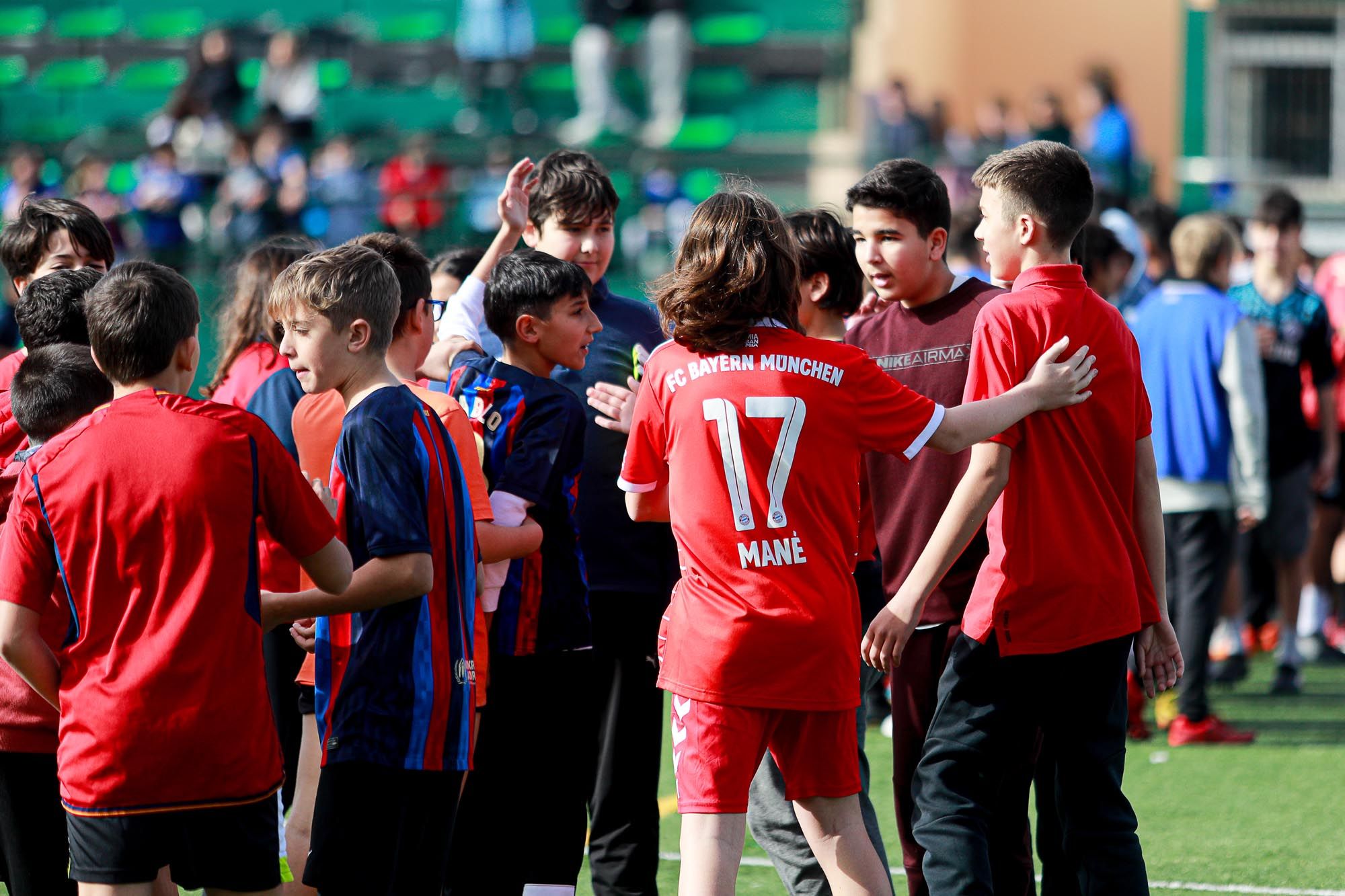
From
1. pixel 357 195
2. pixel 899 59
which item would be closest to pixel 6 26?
pixel 357 195

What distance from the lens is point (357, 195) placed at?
45.2ft

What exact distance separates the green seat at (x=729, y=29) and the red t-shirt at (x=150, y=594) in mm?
16657

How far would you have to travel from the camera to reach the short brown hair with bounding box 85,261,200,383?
3107 millimetres

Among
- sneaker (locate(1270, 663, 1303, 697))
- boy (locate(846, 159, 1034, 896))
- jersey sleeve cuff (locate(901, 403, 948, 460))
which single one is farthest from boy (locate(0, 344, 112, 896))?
sneaker (locate(1270, 663, 1303, 697))

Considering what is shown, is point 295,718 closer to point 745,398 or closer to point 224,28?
point 745,398

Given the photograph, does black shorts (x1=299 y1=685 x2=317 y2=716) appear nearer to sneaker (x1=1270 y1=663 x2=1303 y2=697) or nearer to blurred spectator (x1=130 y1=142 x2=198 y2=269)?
sneaker (x1=1270 y1=663 x2=1303 y2=697)

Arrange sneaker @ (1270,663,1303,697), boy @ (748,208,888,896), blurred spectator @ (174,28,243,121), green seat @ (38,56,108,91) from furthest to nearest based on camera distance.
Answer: green seat @ (38,56,108,91) → blurred spectator @ (174,28,243,121) → sneaker @ (1270,663,1303,697) → boy @ (748,208,888,896)

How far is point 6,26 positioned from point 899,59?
11.1 m

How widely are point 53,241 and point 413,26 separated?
1565 cm

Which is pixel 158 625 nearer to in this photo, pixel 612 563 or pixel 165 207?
pixel 612 563

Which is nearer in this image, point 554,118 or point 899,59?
point 554,118

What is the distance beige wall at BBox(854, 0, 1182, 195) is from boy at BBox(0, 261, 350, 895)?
17661 mm

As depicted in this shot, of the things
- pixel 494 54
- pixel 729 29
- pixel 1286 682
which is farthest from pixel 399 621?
pixel 729 29

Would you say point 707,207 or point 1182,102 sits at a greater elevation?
point 1182,102
